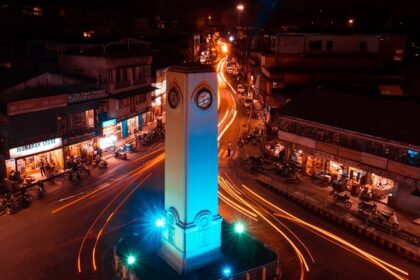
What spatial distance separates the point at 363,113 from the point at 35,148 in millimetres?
27138

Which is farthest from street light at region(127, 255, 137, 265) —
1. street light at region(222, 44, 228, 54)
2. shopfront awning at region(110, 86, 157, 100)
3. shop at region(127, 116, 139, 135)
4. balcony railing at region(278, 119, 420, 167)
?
street light at region(222, 44, 228, 54)

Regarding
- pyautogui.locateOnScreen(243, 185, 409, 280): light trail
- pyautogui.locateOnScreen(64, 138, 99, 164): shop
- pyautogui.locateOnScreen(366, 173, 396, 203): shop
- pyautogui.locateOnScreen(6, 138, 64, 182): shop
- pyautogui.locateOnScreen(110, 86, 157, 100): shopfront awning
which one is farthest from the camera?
pyautogui.locateOnScreen(110, 86, 157, 100): shopfront awning

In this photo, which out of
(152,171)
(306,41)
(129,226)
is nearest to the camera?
(129,226)

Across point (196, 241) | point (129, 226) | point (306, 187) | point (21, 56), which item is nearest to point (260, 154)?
point (306, 187)

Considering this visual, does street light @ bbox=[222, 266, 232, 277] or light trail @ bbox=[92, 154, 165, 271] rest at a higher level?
street light @ bbox=[222, 266, 232, 277]

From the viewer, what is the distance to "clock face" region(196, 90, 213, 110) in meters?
19.8

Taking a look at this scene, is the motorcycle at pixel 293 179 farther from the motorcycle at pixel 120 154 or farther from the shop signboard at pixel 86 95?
the shop signboard at pixel 86 95

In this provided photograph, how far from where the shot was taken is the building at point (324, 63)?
5472cm

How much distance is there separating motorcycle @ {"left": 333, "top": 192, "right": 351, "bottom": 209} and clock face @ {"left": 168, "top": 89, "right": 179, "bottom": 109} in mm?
17104

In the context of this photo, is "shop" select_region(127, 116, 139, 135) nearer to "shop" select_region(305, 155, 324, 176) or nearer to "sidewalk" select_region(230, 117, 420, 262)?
"sidewalk" select_region(230, 117, 420, 262)

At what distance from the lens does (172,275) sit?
20859mm

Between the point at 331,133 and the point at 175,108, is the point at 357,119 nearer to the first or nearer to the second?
the point at 331,133

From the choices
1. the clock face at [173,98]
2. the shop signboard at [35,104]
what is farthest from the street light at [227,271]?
the shop signboard at [35,104]

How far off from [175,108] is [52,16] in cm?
5078
